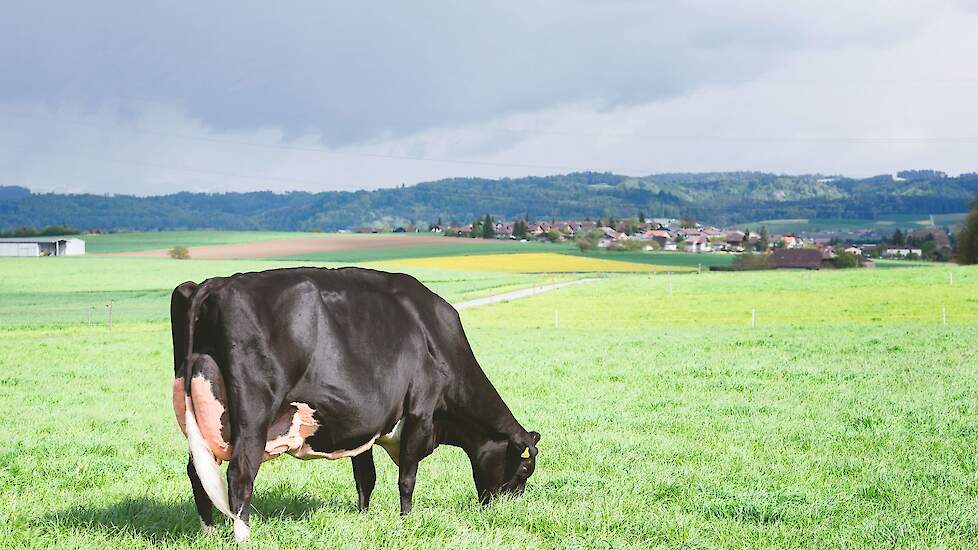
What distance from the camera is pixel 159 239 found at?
405ft

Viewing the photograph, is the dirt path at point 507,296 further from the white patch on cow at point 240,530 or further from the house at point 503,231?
the house at point 503,231

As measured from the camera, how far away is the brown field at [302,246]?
10112cm

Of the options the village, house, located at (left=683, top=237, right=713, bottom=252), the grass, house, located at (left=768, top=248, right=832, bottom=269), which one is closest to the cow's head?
the grass

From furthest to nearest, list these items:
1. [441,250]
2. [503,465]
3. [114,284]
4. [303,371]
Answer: [441,250], [114,284], [503,465], [303,371]

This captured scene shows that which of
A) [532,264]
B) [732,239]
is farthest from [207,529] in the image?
[732,239]

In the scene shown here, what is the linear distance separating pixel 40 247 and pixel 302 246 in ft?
95.6

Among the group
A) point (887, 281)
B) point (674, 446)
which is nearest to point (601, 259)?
point (887, 281)

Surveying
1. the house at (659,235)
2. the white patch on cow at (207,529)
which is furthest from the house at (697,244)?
the white patch on cow at (207,529)

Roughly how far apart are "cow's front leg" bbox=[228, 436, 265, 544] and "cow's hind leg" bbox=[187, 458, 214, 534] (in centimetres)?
50

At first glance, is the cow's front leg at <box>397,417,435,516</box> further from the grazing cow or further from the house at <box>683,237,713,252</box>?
the house at <box>683,237,713,252</box>

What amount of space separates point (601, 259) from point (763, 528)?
10503 centimetres

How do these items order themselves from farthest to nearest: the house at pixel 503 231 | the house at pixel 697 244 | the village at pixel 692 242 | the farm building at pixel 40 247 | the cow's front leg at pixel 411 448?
the house at pixel 697 244
the house at pixel 503 231
the village at pixel 692 242
the farm building at pixel 40 247
the cow's front leg at pixel 411 448

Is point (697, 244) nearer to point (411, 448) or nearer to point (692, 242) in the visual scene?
point (692, 242)

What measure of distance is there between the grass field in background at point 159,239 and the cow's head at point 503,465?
10753 centimetres
